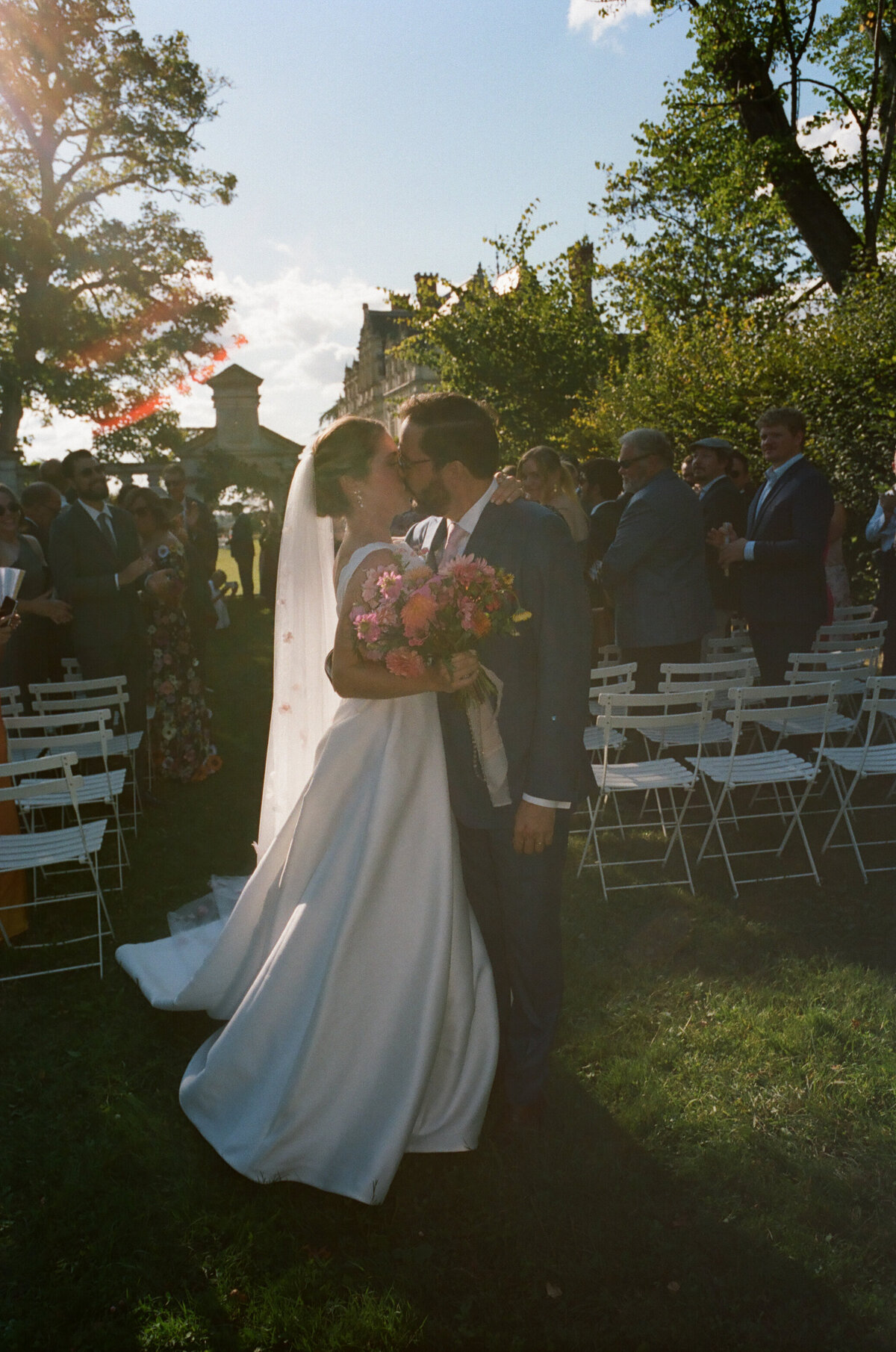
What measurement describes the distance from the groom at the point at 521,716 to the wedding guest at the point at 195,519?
18.0 ft

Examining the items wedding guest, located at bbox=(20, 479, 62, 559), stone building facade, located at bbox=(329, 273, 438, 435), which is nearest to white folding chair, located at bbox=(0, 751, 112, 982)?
wedding guest, located at bbox=(20, 479, 62, 559)

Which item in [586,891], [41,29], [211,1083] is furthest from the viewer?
[41,29]

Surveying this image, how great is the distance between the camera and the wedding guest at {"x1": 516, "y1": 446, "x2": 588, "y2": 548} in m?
6.80

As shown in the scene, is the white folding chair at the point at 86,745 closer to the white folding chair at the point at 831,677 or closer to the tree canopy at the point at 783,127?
the white folding chair at the point at 831,677

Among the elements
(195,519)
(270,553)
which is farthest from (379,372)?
(195,519)

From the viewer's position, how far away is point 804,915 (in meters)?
4.82

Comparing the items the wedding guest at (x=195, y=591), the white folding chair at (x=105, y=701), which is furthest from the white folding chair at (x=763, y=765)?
the wedding guest at (x=195, y=591)

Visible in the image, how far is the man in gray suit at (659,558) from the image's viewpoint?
6.16 m

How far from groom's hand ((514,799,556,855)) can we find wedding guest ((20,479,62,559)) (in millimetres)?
6395

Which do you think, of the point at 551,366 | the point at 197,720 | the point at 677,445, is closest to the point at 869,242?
the point at 677,445

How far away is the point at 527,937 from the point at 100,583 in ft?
16.6

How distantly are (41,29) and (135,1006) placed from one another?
92.7ft

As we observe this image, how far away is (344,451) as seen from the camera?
3.33 metres

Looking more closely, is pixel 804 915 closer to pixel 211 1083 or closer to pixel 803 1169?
pixel 803 1169
